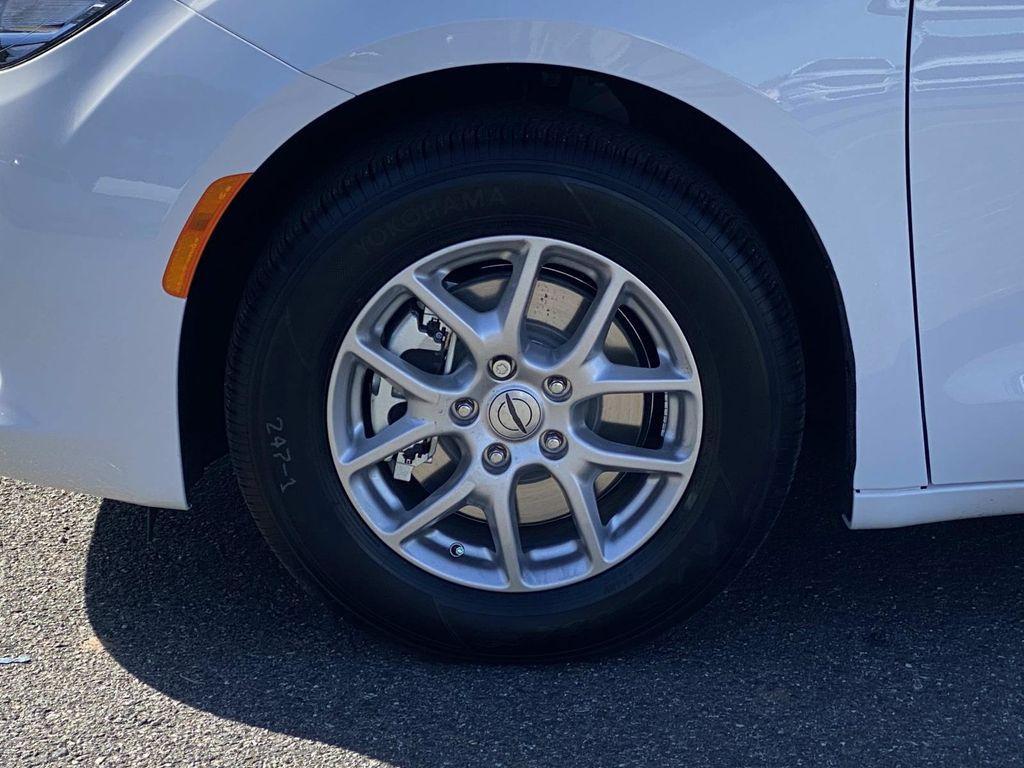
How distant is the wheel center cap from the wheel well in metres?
0.48

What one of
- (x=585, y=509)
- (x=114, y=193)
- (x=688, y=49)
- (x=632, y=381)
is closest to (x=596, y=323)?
(x=632, y=381)

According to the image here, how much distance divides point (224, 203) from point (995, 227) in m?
1.21

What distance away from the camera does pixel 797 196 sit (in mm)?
2016

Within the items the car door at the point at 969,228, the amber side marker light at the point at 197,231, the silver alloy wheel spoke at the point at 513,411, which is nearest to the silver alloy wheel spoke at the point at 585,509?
the silver alloy wheel spoke at the point at 513,411

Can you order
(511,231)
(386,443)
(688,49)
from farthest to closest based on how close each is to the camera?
(386,443), (511,231), (688,49)

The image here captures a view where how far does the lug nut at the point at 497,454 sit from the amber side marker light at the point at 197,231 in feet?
1.87

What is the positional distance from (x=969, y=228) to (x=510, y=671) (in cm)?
108

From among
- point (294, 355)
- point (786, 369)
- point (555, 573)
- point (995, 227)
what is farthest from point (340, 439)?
point (995, 227)

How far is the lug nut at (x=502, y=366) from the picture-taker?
2.18m

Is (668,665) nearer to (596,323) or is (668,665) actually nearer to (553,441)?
(553,441)

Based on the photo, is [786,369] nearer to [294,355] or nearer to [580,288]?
[580,288]

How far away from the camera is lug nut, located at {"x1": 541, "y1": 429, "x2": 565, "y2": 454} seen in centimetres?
221

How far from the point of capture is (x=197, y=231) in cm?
204

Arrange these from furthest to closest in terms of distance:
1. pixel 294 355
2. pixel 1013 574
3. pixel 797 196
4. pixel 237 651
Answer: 1. pixel 1013 574
2. pixel 237 651
3. pixel 294 355
4. pixel 797 196
